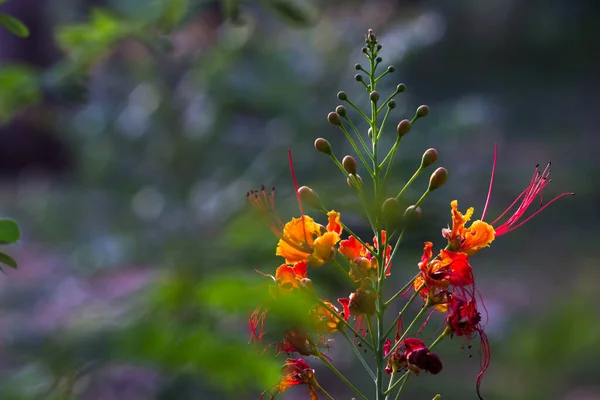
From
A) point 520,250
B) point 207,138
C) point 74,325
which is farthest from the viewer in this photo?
point 520,250

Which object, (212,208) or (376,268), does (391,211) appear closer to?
(376,268)

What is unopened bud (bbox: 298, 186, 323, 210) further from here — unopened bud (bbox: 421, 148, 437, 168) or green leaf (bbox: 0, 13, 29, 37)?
green leaf (bbox: 0, 13, 29, 37)

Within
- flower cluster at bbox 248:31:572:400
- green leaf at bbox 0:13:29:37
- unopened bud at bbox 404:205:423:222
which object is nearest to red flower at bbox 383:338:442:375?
flower cluster at bbox 248:31:572:400

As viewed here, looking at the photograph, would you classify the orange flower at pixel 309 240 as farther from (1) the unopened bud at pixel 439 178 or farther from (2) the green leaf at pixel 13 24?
(2) the green leaf at pixel 13 24

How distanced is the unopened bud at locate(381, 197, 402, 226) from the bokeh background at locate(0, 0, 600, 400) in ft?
0.49

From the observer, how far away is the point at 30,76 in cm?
121

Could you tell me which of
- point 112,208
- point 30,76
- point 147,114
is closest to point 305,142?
point 147,114

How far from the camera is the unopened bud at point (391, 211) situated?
63 centimetres

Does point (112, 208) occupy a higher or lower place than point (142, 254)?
higher

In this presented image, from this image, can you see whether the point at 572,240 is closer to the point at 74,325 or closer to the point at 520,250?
the point at 520,250

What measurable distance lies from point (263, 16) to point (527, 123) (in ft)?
12.1

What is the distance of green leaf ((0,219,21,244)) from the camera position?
607 mm

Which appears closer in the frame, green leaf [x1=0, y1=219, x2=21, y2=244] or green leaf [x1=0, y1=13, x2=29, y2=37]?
green leaf [x1=0, y1=219, x2=21, y2=244]

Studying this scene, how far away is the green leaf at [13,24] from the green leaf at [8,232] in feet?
0.75
